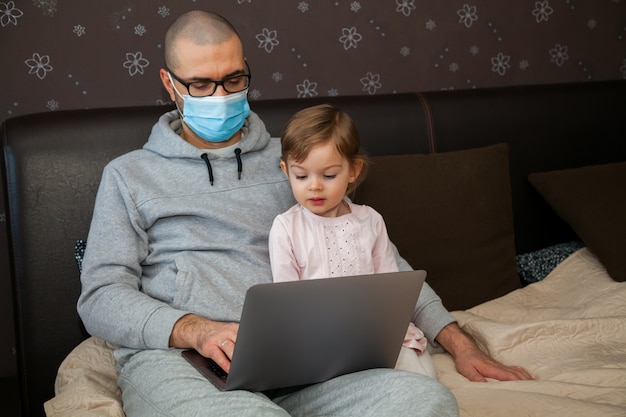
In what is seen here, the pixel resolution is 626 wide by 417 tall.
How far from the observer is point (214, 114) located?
1.87m

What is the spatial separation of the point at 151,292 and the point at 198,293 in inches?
5.0

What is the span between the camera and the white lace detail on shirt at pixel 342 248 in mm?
1761

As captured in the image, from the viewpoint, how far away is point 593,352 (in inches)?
74.2

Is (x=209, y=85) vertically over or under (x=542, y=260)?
over

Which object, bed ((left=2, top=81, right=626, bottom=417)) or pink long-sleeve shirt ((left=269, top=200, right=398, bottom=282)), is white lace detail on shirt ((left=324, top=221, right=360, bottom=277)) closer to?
pink long-sleeve shirt ((left=269, top=200, right=398, bottom=282))

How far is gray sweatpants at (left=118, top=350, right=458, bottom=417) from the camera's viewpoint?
1401mm

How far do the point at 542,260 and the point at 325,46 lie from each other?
3.01 feet

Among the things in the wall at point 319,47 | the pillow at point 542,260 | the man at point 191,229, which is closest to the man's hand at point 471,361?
the man at point 191,229

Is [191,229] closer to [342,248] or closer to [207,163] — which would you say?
[207,163]

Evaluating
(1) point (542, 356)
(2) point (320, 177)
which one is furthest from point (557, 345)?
(2) point (320, 177)

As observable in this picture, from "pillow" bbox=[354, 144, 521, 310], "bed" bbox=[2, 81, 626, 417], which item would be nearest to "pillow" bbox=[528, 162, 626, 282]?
"bed" bbox=[2, 81, 626, 417]

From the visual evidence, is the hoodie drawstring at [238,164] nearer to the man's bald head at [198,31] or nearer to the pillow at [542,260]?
the man's bald head at [198,31]

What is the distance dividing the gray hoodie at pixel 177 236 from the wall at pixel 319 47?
1.62ft

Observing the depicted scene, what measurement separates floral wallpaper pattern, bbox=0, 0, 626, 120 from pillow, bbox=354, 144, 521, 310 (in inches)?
20.2
